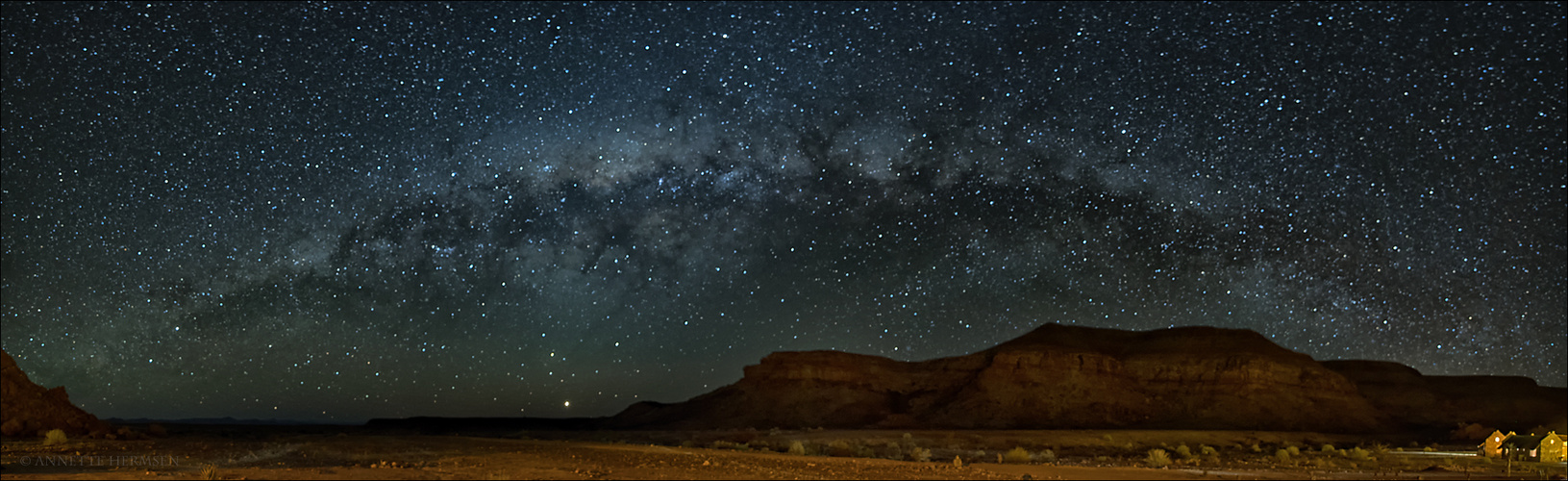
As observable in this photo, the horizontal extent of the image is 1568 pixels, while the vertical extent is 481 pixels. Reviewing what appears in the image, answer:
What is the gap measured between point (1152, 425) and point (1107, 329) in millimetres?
39260

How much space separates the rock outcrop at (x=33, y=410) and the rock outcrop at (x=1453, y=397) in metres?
99.5

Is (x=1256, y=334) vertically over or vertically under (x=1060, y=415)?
over

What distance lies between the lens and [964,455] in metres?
37.4

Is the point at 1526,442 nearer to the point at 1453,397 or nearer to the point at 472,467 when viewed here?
the point at 472,467

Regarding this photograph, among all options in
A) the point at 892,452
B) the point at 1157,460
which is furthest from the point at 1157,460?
the point at 892,452

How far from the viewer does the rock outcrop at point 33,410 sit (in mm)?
35844

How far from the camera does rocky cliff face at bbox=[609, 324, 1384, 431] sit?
76062mm

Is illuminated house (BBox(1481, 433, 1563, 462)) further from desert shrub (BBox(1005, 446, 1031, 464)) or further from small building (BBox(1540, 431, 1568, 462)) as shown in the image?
desert shrub (BBox(1005, 446, 1031, 464))

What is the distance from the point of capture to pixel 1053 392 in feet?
262

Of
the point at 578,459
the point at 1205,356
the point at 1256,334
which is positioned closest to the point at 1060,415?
the point at 1205,356

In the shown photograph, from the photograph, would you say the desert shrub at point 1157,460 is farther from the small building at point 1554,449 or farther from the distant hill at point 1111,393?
the distant hill at point 1111,393

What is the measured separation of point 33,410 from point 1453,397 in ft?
388

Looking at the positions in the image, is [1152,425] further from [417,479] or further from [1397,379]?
→ [417,479]

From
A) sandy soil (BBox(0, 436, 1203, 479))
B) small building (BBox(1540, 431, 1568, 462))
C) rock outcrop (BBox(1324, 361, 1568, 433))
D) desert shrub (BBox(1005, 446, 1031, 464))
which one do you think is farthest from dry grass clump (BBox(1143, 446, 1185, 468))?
rock outcrop (BBox(1324, 361, 1568, 433))
